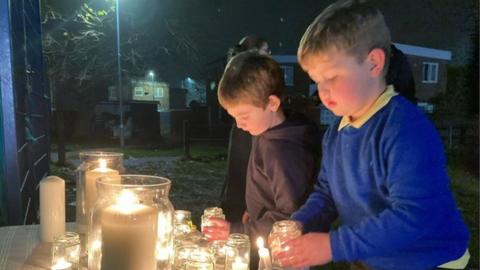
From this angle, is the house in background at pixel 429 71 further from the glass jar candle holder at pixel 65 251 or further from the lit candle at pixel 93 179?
the glass jar candle holder at pixel 65 251

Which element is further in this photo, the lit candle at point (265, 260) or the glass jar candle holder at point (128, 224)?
the lit candle at point (265, 260)

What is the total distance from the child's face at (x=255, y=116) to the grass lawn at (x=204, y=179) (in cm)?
282

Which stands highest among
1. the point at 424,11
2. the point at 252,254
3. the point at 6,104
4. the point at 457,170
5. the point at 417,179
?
the point at 424,11

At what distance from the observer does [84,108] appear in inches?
521

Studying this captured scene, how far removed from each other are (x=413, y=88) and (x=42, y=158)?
3.96 metres

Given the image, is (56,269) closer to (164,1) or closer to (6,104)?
(6,104)

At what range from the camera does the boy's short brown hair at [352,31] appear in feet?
3.90

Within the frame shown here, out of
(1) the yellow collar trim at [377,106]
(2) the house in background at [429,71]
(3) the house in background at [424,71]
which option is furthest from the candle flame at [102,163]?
(2) the house in background at [429,71]

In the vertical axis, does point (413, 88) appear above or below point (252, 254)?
above

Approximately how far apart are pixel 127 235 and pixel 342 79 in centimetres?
71

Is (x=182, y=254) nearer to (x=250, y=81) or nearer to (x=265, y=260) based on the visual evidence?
(x=265, y=260)


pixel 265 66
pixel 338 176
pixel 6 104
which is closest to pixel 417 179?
pixel 338 176

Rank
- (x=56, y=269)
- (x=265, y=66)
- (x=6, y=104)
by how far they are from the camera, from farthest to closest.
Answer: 1. (x=6, y=104)
2. (x=265, y=66)
3. (x=56, y=269)

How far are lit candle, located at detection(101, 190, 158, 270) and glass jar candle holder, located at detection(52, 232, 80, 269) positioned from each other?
1.54 ft
